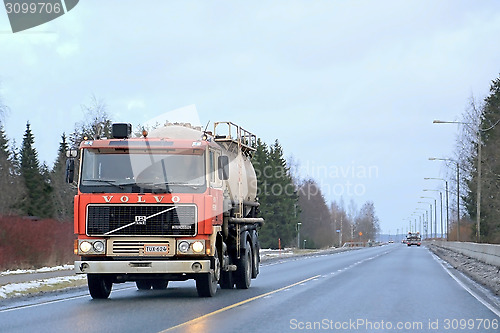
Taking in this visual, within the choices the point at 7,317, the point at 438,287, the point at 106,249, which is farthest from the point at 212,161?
the point at 438,287

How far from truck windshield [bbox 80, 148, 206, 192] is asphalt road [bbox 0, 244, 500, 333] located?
98.0 inches

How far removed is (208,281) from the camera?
693 inches

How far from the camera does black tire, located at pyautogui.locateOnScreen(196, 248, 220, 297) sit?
57.8ft

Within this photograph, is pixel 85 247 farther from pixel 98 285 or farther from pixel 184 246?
pixel 184 246

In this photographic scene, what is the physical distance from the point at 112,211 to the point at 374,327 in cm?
676

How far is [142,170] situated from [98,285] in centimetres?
301

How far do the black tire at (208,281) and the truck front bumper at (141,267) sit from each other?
3.30 feet

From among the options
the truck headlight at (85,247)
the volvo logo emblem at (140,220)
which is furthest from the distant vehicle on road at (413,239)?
the truck headlight at (85,247)

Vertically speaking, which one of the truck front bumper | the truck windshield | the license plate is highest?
the truck windshield

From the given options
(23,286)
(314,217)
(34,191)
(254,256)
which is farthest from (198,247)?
(314,217)

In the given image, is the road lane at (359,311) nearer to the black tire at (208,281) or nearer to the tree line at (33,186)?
the black tire at (208,281)

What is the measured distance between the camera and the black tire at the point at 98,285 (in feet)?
58.5

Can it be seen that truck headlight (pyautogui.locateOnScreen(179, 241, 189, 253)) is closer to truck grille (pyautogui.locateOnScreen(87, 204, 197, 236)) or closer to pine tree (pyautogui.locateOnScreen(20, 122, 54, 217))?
truck grille (pyautogui.locateOnScreen(87, 204, 197, 236))

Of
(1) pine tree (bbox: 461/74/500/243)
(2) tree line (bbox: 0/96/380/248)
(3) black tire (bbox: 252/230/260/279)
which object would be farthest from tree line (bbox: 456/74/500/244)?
(3) black tire (bbox: 252/230/260/279)
